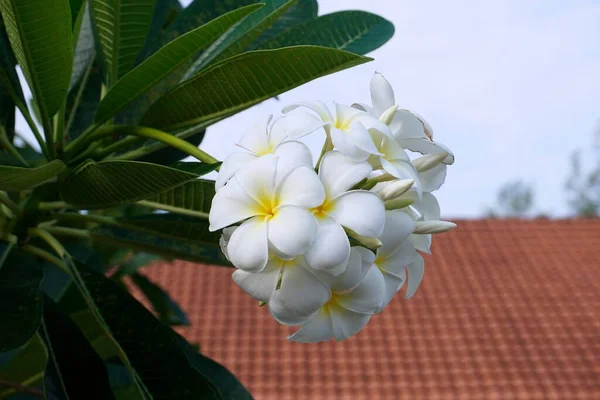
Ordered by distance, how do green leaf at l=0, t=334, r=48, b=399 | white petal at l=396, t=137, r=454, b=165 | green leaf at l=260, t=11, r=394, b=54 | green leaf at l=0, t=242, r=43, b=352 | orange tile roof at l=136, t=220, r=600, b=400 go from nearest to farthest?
white petal at l=396, t=137, r=454, b=165 → green leaf at l=0, t=242, r=43, b=352 → green leaf at l=260, t=11, r=394, b=54 → green leaf at l=0, t=334, r=48, b=399 → orange tile roof at l=136, t=220, r=600, b=400

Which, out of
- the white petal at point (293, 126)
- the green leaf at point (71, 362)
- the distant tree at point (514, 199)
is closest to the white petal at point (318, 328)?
the white petal at point (293, 126)

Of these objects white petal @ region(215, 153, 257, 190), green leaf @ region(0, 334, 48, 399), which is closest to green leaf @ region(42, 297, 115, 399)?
green leaf @ region(0, 334, 48, 399)

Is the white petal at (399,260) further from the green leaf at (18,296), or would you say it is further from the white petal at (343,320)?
the green leaf at (18,296)

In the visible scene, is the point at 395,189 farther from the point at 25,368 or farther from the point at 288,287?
the point at 25,368

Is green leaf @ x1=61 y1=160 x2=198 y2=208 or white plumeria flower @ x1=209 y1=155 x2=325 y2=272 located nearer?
white plumeria flower @ x1=209 y1=155 x2=325 y2=272

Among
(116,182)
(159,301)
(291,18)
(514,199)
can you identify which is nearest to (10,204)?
(116,182)

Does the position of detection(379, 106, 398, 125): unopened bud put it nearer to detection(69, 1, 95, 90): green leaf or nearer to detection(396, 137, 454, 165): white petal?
detection(396, 137, 454, 165): white petal
